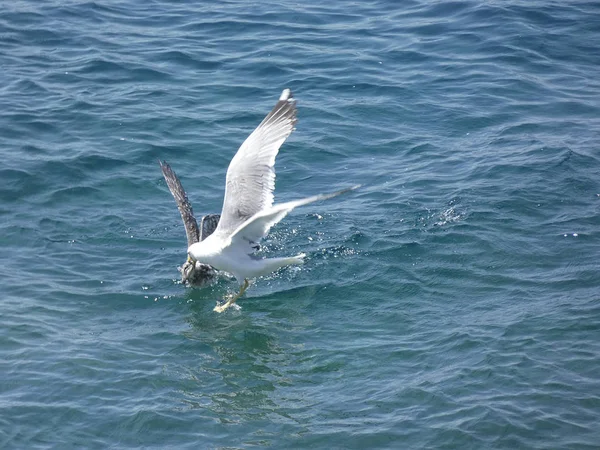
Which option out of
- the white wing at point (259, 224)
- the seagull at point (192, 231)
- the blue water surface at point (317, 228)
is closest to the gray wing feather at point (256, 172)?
the white wing at point (259, 224)

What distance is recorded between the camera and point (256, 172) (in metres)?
9.82

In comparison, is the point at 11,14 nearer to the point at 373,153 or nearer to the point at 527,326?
the point at 373,153

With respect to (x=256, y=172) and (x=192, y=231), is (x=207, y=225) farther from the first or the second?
(x=256, y=172)

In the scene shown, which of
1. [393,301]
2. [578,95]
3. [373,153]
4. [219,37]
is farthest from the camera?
[219,37]

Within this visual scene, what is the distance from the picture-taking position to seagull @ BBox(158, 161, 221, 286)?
1086cm

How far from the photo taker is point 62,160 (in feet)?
44.2

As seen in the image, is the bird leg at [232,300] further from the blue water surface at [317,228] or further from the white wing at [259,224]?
the white wing at [259,224]

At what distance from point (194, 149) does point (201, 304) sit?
13.3 ft

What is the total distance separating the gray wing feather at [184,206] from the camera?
36.9 feet

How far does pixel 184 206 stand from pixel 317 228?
175 centimetres

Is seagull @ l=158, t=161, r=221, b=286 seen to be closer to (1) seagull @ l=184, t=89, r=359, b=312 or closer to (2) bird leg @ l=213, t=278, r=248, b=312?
(2) bird leg @ l=213, t=278, r=248, b=312

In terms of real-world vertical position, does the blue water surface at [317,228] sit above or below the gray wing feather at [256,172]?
below

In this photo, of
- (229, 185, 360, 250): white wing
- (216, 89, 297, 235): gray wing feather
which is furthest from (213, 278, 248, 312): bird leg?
(216, 89, 297, 235): gray wing feather

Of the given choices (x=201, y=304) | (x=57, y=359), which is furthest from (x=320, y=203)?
(x=57, y=359)
